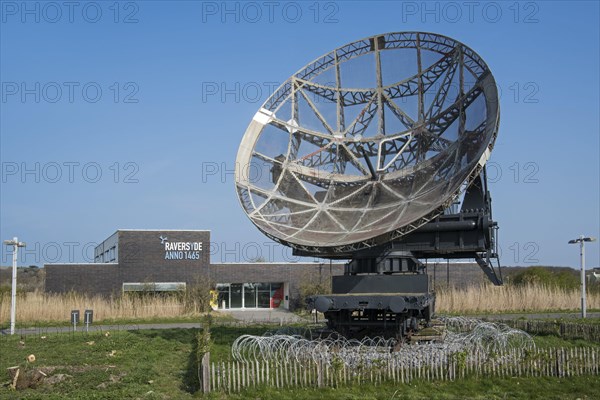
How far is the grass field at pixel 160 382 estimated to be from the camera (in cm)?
1608

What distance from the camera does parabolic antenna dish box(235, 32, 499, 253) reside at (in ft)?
68.7

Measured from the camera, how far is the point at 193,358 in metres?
22.5

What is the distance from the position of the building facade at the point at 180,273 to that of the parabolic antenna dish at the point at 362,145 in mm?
32745

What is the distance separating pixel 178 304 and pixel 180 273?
34.6 feet

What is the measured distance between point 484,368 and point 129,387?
9460 mm

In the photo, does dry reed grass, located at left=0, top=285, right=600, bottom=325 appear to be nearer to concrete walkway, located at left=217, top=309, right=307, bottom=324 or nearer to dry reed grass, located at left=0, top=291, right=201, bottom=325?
dry reed grass, located at left=0, top=291, right=201, bottom=325

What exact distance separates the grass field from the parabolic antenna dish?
15.8ft

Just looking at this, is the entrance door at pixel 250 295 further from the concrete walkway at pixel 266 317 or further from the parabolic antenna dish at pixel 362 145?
the parabolic antenna dish at pixel 362 145

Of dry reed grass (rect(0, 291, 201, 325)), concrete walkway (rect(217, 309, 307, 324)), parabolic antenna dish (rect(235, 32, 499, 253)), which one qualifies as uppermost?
parabolic antenna dish (rect(235, 32, 499, 253))

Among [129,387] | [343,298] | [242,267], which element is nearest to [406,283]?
[343,298]

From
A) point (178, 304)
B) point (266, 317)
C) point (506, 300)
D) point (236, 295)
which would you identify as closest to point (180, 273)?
point (236, 295)

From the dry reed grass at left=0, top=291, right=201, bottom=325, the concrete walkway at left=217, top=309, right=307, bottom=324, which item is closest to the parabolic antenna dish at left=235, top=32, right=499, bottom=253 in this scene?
the concrete walkway at left=217, top=309, right=307, bottom=324

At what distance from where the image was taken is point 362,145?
24.8 metres

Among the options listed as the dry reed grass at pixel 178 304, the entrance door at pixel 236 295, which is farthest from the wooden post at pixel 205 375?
the entrance door at pixel 236 295
